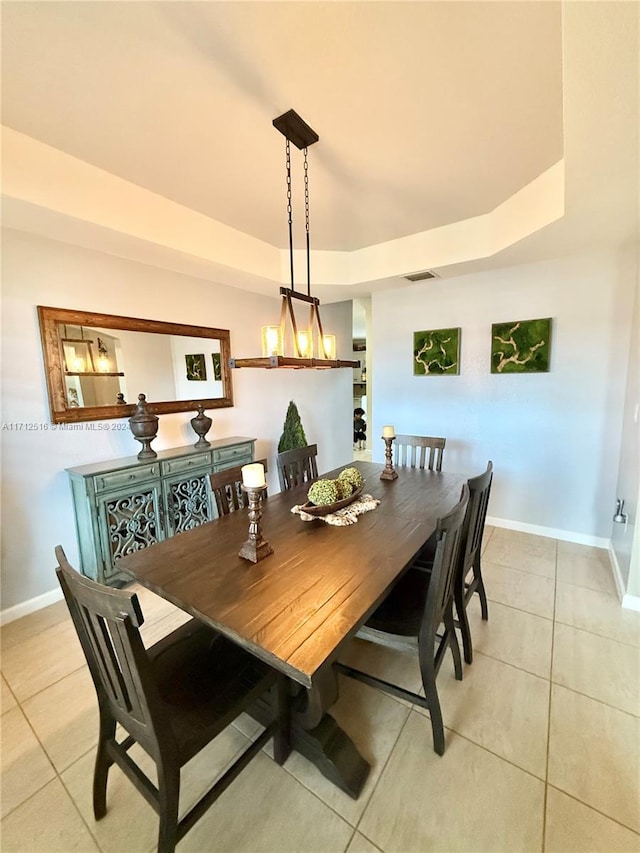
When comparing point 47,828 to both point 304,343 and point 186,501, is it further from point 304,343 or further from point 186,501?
point 304,343

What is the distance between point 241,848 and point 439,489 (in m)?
1.86

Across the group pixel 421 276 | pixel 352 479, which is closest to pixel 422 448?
pixel 352 479

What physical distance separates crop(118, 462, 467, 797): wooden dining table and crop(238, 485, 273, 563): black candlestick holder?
3cm

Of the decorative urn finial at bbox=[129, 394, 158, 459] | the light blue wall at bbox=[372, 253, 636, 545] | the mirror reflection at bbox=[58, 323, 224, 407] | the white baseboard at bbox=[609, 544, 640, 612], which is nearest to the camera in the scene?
the white baseboard at bbox=[609, 544, 640, 612]

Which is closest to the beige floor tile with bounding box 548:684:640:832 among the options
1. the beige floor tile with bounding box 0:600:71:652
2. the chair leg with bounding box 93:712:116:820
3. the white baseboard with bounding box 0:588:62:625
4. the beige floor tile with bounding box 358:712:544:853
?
the beige floor tile with bounding box 358:712:544:853

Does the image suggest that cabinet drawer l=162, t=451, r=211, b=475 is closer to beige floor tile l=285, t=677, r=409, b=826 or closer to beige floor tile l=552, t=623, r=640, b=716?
beige floor tile l=285, t=677, r=409, b=826

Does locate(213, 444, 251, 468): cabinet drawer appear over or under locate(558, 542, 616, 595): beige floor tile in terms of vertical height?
over

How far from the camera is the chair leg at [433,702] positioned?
1417mm

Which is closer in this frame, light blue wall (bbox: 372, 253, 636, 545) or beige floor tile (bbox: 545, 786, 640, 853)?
beige floor tile (bbox: 545, 786, 640, 853)

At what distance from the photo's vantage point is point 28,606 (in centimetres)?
237

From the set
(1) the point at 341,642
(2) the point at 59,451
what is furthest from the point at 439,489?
(2) the point at 59,451

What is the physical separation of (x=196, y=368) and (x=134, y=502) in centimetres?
135

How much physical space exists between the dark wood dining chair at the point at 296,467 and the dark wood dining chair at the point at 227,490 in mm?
393

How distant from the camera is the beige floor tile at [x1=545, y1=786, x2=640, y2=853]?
1.16 meters
